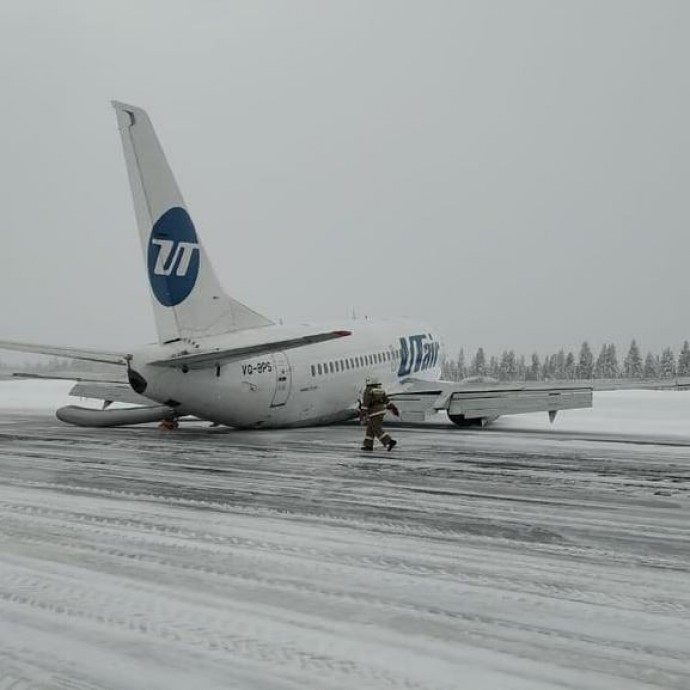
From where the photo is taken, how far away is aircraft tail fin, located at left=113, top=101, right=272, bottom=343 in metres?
16.1

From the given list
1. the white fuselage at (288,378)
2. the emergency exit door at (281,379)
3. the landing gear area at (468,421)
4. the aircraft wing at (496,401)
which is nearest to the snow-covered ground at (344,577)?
the white fuselage at (288,378)

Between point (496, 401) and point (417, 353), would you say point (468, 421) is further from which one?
point (417, 353)

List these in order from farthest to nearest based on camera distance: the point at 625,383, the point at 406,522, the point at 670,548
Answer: the point at 625,383
the point at 406,522
the point at 670,548

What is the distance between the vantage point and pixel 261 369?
1738 cm

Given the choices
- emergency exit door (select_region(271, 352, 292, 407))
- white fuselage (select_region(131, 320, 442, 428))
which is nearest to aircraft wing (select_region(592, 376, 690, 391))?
white fuselage (select_region(131, 320, 442, 428))

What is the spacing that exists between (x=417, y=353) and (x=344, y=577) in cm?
2209

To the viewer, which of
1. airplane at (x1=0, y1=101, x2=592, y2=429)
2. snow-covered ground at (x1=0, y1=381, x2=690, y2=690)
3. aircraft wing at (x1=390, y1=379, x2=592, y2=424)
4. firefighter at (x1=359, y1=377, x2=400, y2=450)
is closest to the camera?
snow-covered ground at (x1=0, y1=381, x2=690, y2=690)

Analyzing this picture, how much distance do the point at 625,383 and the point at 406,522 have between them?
1412 cm

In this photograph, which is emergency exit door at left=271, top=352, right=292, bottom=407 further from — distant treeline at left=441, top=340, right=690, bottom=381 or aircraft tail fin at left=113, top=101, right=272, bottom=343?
distant treeline at left=441, top=340, right=690, bottom=381

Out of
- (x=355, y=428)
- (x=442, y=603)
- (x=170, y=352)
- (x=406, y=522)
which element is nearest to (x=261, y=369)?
(x=170, y=352)

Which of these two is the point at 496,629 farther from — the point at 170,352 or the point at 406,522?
the point at 170,352

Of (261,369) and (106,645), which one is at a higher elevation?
(261,369)

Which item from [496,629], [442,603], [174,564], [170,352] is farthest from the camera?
[170,352]

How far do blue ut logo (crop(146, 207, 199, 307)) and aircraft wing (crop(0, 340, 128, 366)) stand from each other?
163 cm
